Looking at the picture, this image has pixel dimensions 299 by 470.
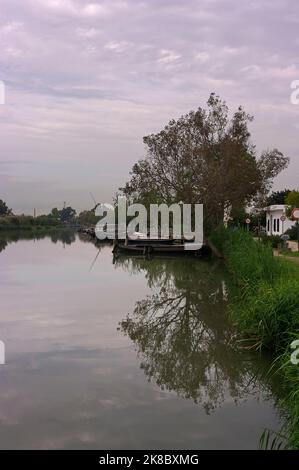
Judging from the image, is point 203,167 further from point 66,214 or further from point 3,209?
point 66,214

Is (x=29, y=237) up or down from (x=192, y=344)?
down

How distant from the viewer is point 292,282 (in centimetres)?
861

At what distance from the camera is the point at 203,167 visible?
27.1 metres

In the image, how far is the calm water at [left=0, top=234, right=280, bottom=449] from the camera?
503 centimetres

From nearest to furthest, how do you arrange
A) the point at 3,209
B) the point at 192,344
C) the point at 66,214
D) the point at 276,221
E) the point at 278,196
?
the point at 192,344
the point at 276,221
the point at 278,196
the point at 3,209
the point at 66,214

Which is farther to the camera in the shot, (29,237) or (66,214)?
(66,214)

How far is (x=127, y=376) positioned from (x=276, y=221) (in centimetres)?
4073

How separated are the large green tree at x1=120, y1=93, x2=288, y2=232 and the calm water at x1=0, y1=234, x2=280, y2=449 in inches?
547

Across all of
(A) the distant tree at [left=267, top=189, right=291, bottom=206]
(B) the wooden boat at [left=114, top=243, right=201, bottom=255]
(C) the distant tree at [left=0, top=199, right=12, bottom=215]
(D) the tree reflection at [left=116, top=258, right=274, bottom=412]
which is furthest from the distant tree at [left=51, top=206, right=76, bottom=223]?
(D) the tree reflection at [left=116, top=258, right=274, bottom=412]

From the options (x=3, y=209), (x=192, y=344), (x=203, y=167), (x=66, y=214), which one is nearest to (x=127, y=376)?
(x=192, y=344)

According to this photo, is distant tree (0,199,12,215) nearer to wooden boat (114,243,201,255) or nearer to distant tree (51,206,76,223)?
distant tree (51,206,76,223)

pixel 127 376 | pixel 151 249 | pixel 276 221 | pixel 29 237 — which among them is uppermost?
pixel 276 221

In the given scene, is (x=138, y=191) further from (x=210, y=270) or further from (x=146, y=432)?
(x=146, y=432)
